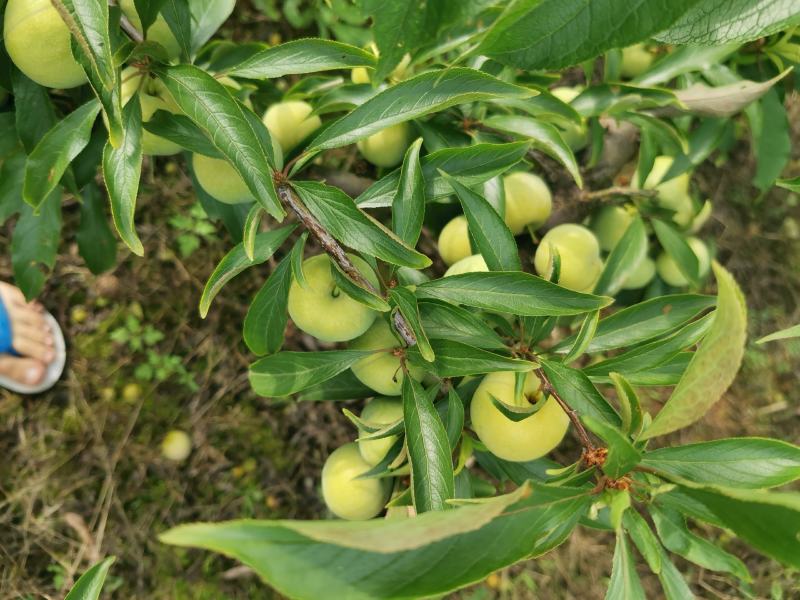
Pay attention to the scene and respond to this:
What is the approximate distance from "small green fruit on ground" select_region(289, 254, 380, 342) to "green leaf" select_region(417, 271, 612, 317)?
6.1 inches

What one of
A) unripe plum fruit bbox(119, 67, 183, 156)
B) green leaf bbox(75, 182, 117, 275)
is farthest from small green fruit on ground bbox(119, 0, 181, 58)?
green leaf bbox(75, 182, 117, 275)

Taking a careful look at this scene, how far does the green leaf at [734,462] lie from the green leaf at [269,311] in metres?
0.61

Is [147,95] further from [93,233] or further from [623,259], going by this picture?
[623,259]

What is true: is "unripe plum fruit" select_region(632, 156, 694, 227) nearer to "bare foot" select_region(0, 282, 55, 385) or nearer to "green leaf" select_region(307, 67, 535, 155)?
"green leaf" select_region(307, 67, 535, 155)

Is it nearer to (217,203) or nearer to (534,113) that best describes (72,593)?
(217,203)

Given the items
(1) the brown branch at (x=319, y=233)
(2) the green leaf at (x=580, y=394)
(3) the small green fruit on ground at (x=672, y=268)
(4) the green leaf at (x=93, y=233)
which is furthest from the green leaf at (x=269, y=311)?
(3) the small green fruit on ground at (x=672, y=268)

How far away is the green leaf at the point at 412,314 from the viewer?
0.82 m

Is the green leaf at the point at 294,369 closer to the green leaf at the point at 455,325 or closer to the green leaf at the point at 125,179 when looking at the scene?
the green leaf at the point at 455,325

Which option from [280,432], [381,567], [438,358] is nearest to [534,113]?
[438,358]

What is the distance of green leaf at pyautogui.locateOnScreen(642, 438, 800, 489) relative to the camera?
716 millimetres

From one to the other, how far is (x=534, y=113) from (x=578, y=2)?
2.43 ft

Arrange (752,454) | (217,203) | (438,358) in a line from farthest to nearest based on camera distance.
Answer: (217,203) < (438,358) < (752,454)

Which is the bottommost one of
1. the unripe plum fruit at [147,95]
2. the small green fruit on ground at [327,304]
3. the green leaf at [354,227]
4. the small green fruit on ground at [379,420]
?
the small green fruit on ground at [379,420]

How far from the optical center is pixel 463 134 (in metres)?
1.16
